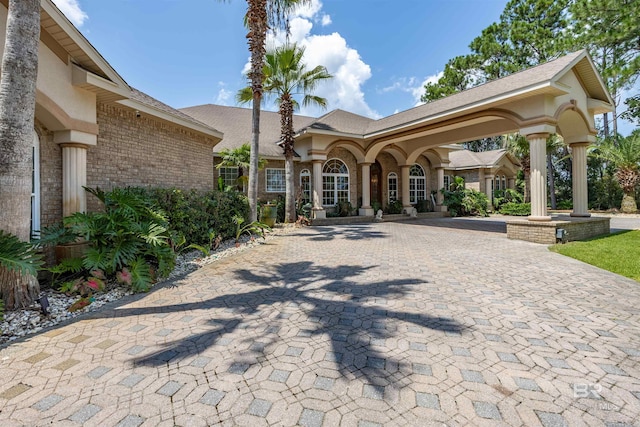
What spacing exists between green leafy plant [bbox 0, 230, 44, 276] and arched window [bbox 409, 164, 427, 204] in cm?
1920

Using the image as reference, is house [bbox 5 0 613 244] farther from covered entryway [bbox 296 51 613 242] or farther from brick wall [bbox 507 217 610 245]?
brick wall [bbox 507 217 610 245]

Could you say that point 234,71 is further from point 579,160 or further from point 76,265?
point 579,160

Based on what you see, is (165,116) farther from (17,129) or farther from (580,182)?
(580,182)

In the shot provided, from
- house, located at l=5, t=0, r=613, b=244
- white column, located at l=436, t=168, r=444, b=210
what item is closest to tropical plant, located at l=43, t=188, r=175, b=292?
house, located at l=5, t=0, r=613, b=244

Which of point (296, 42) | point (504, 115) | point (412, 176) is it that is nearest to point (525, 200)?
point (412, 176)

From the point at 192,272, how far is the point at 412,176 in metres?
17.2

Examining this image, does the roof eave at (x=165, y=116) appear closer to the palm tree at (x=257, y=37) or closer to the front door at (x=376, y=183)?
the palm tree at (x=257, y=37)

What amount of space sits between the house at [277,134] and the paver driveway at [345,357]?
3990mm

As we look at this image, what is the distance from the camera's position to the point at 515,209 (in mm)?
21578

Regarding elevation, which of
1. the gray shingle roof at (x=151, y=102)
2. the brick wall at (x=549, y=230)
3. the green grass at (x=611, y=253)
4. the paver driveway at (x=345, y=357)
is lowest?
the paver driveway at (x=345, y=357)

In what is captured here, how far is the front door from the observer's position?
19.5 metres

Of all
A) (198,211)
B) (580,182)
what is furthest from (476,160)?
(198,211)

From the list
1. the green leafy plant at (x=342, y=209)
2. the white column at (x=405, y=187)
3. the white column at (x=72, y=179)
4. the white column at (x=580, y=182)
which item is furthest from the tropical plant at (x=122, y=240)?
the white column at (x=405, y=187)

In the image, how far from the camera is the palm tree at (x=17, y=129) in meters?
4.15
